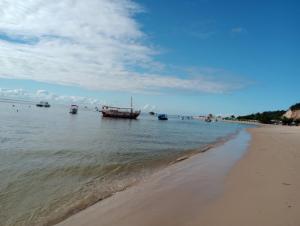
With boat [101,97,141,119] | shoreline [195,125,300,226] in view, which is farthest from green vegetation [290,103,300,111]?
shoreline [195,125,300,226]

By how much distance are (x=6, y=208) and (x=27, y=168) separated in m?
5.35

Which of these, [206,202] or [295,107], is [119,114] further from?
[206,202]

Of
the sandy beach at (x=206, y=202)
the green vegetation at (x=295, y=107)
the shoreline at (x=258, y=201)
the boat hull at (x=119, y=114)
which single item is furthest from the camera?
the green vegetation at (x=295, y=107)

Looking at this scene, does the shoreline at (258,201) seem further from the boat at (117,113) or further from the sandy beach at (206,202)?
the boat at (117,113)

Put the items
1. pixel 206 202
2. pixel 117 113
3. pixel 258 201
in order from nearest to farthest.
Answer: pixel 258 201 < pixel 206 202 < pixel 117 113

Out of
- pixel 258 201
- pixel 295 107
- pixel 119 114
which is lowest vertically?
pixel 258 201

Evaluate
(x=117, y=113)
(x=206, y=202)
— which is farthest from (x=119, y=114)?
(x=206, y=202)

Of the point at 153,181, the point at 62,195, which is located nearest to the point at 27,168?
the point at 62,195

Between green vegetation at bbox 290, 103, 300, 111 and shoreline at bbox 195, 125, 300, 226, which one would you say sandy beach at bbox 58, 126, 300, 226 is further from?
green vegetation at bbox 290, 103, 300, 111

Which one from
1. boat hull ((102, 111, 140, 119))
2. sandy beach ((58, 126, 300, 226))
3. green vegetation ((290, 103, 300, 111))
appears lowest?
sandy beach ((58, 126, 300, 226))

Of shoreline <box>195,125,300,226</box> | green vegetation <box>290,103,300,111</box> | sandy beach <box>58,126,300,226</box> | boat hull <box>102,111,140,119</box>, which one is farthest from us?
green vegetation <box>290,103,300,111</box>

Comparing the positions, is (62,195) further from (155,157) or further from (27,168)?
(155,157)

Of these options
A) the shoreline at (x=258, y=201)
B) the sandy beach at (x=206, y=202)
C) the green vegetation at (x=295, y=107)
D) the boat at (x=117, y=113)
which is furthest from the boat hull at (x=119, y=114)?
the shoreline at (x=258, y=201)

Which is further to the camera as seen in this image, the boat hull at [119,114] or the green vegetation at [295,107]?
the green vegetation at [295,107]
